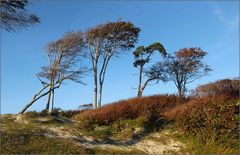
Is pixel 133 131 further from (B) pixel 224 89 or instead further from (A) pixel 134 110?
(B) pixel 224 89

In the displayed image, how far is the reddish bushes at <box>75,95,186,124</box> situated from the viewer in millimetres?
12867

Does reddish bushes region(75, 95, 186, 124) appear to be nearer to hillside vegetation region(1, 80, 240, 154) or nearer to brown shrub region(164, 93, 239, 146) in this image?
hillside vegetation region(1, 80, 240, 154)

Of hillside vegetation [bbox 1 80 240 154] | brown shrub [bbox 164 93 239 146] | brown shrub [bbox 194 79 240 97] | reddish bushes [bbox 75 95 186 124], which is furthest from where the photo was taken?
brown shrub [bbox 194 79 240 97]

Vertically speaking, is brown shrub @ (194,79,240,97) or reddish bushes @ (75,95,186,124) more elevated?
brown shrub @ (194,79,240,97)

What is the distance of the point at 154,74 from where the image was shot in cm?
3353

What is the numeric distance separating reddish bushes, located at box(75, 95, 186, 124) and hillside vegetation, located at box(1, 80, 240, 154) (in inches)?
1.5

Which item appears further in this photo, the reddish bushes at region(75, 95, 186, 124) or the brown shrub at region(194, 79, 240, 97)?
the brown shrub at region(194, 79, 240, 97)

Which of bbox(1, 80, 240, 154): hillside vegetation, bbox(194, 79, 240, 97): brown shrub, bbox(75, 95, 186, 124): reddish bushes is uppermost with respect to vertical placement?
bbox(194, 79, 240, 97): brown shrub

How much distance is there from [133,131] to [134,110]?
7.09ft

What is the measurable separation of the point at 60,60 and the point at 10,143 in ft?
42.3

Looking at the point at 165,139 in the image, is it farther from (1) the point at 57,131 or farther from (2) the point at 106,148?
(1) the point at 57,131

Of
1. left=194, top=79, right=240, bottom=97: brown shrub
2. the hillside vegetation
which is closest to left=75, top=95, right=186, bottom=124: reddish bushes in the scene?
the hillside vegetation

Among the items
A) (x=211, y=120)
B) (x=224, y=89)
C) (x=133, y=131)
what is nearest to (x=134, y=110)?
(x=133, y=131)

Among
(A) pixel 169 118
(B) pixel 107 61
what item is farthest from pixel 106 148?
(B) pixel 107 61
